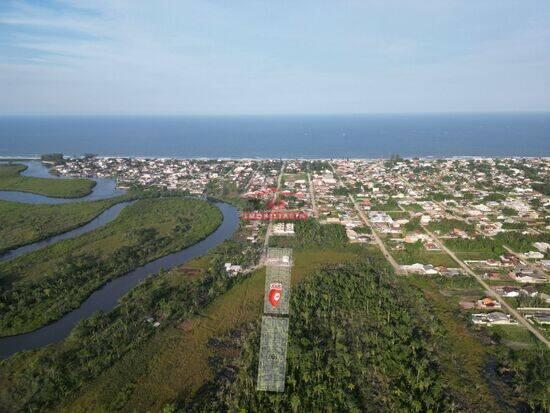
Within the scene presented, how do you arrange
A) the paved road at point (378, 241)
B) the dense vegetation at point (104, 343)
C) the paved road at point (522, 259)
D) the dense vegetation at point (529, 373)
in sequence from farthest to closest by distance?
the paved road at point (378, 241), the paved road at point (522, 259), the dense vegetation at point (104, 343), the dense vegetation at point (529, 373)

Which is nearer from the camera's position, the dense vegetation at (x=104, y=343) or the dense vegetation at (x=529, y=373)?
the dense vegetation at (x=529, y=373)

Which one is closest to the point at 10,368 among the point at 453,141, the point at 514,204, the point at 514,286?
the point at 514,286

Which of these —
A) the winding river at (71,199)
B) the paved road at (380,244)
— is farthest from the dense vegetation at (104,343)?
the winding river at (71,199)

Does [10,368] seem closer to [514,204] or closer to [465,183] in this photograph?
[514,204]

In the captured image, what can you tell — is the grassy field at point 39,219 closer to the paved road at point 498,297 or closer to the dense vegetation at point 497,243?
the paved road at point 498,297
